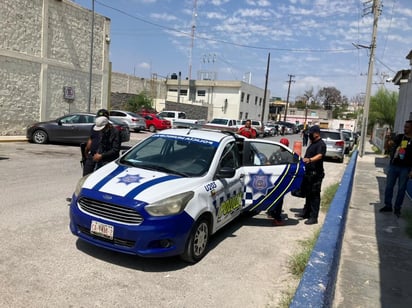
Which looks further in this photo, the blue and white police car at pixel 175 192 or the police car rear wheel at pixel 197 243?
the police car rear wheel at pixel 197 243

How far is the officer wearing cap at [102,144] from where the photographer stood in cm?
616

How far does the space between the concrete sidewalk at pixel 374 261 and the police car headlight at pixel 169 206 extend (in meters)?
1.89

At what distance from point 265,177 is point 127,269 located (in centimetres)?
275

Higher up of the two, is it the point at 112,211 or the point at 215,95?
the point at 215,95

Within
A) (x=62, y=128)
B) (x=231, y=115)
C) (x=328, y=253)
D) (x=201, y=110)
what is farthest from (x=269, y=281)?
(x=231, y=115)

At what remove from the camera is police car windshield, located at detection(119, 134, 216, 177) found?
501cm

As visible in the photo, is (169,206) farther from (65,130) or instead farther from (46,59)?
(46,59)

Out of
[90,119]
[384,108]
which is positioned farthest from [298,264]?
[384,108]

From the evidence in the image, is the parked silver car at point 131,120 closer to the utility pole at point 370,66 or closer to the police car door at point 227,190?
the utility pole at point 370,66

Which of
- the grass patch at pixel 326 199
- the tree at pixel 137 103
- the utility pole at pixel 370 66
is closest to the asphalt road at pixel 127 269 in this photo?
the grass patch at pixel 326 199

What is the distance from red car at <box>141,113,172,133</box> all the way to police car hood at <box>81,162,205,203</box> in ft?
82.2

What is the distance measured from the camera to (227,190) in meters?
5.28

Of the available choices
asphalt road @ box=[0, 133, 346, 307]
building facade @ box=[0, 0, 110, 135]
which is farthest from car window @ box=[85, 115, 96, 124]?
asphalt road @ box=[0, 133, 346, 307]

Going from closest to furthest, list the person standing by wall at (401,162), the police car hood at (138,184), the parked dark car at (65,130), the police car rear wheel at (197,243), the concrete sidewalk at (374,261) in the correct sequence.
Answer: the concrete sidewalk at (374,261)
the police car hood at (138,184)
the police car rear wheel at (197,243)
the person standing by wall at (401,162)
the parked dark car at (65,130)
